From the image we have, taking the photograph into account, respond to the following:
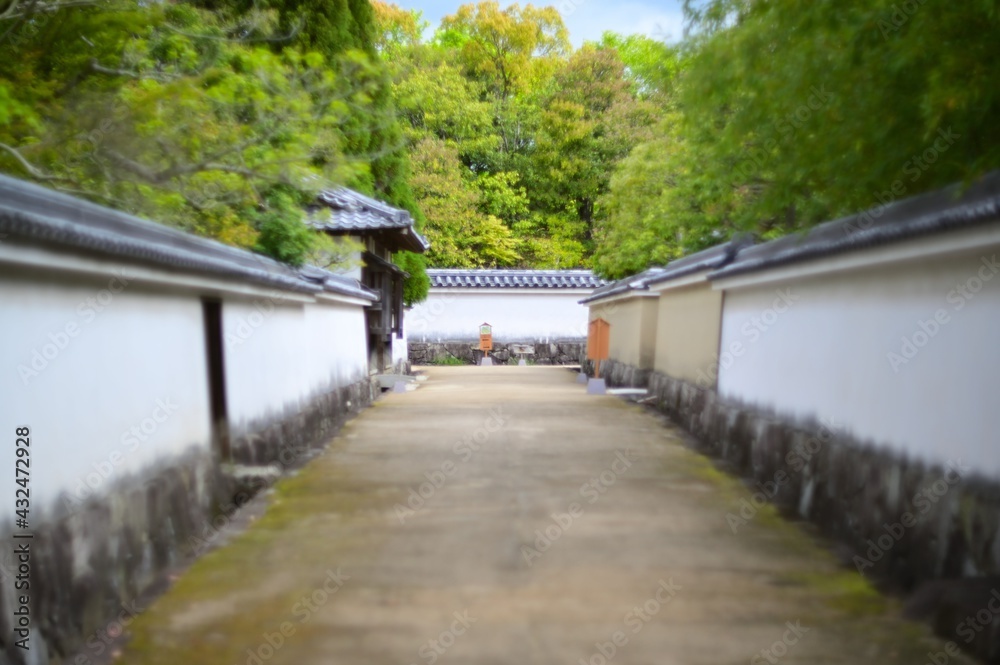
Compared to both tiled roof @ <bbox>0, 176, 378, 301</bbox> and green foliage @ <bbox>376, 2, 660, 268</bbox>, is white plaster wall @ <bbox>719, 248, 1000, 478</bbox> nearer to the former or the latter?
tiled roof @ <bbox>0, 176, 378, 301</bbox>

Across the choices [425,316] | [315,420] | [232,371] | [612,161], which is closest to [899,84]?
[232,371]

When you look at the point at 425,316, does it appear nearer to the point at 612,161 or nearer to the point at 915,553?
the point at 612,161

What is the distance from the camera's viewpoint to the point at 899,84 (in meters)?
4.60

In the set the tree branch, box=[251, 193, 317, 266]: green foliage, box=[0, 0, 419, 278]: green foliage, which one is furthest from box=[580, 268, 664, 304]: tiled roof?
the tree branch

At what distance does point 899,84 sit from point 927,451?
2.65 m
